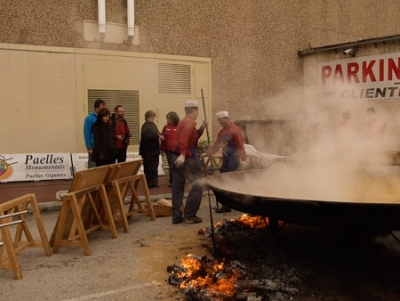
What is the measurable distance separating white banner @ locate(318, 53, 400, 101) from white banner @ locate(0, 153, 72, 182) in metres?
7.79

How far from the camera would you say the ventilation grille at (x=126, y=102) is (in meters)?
10.8

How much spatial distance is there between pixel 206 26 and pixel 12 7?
4994 mm

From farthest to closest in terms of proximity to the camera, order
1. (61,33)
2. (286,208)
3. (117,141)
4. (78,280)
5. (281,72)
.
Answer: (281,72)
(61,33)
(117,141)
(78,280)
(286,208)

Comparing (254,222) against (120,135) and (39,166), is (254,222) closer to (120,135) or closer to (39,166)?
(120,135)

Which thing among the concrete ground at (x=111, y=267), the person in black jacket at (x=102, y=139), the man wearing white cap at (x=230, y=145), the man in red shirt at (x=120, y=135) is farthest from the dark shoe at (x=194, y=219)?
the man in red shirt at (x=120, y=135)

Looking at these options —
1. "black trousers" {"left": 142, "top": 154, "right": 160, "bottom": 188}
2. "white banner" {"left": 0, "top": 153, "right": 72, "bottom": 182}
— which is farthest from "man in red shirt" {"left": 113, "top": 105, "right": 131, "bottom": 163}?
"white banner" {"left": 0, "top": 153, "right": 72, "bottom": 182}

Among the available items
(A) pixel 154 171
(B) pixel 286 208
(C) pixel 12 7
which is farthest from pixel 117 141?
(B) pixel 286 208

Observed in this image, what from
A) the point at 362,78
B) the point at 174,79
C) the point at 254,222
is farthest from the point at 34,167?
the point at 362,78

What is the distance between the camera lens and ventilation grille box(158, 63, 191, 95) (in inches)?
461

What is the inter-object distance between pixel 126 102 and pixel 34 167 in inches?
109

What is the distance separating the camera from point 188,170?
6.92 metres

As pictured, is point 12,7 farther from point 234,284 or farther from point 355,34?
point 355,34

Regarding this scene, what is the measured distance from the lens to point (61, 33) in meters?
10.3

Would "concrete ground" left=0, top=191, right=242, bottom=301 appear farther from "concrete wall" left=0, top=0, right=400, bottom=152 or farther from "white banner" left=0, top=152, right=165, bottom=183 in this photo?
"concrete wall" left=0, top=0, right=400, bottom=152
